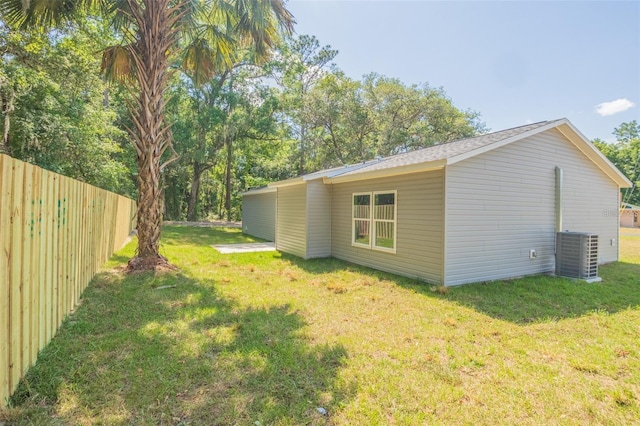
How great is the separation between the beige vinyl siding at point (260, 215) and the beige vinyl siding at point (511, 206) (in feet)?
29.3

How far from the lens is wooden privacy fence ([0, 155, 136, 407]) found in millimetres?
2113

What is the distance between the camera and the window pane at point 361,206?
8.16 metres

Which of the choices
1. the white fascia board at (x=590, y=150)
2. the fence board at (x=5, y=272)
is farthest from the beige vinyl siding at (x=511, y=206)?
the fence board at (x=5, y=272)

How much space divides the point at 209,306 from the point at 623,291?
736 cm

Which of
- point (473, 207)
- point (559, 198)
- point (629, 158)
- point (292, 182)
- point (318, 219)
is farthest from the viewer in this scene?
point (629, 158)

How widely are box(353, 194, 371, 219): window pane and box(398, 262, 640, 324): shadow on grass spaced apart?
237 cm

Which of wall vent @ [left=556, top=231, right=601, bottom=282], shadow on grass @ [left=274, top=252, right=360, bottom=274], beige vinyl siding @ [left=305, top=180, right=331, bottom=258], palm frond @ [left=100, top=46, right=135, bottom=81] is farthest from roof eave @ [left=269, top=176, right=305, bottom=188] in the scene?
wall vent @ [left=556, top=231, right=601, bottom=282]

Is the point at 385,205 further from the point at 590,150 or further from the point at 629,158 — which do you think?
the point at 629,158

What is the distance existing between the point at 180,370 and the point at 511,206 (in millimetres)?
6832

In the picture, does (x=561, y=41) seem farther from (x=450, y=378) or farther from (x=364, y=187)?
(x=450, y=378)

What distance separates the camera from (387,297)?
17.7 feet

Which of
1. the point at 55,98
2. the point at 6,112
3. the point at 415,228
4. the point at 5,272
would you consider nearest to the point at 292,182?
the point at 415,228

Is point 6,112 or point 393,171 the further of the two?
point 6,112

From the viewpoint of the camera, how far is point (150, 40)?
6.49 m
